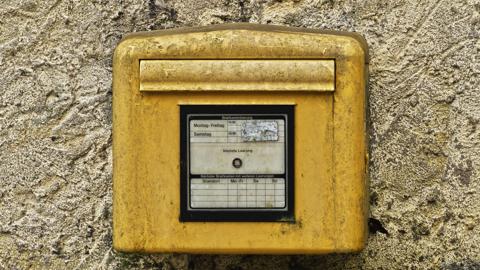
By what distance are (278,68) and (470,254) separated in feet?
1.44

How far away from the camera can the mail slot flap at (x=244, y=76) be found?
0.97 m

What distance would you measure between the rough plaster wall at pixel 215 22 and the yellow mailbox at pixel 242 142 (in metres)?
0.16

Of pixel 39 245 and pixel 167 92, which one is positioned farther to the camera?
pixel 39 245

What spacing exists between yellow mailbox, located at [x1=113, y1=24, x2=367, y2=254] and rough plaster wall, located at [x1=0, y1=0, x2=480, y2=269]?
0.54 feet

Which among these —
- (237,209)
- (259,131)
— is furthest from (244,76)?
(237,209)

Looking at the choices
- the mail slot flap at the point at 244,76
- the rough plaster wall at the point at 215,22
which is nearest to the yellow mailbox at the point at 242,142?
the mail slot flap at the point at 244,76

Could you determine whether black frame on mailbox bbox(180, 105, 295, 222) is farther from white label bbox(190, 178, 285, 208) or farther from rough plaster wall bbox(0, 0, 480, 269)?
rough plaster wall bbox(0, 0, 480, 269)

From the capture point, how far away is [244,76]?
0.97m

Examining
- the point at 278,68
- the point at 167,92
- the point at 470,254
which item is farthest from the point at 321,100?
the point at 470,254

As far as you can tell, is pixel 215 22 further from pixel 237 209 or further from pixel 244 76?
pixel 237 209

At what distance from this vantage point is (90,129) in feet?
3.82

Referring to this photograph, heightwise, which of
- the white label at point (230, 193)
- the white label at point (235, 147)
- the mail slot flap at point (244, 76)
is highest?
the mail slot flap at point (244, 76)

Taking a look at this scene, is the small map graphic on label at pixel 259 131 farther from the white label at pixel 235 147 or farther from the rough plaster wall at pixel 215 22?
the rough plaster wall at pixel 215 22

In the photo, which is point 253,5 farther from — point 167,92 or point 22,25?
point 22,25
